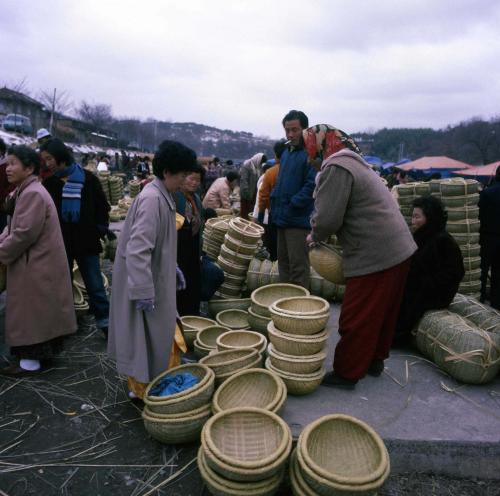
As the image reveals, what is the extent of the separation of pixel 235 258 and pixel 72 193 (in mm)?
1901

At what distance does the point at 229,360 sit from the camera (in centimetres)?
308

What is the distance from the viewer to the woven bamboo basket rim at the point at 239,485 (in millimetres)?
1987

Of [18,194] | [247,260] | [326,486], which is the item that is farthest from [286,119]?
[326,486]

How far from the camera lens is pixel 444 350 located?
3191 millimetres

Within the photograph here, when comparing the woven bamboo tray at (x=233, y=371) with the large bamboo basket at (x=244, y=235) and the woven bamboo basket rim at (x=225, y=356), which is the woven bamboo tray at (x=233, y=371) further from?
the large bamboo basket at (x=244, y=235)

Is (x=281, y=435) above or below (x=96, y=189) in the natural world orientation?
below

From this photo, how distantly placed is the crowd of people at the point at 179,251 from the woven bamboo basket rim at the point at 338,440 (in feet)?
2.08

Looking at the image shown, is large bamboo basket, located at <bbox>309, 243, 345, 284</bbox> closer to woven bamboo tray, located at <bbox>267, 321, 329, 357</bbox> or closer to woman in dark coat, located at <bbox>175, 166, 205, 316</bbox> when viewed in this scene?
woven bamboo tray, located at <bbox>267, 321, 329, 357</bbox>

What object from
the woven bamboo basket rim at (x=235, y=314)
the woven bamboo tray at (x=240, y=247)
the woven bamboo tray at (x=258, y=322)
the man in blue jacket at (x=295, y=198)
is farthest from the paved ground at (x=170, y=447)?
the woven bamboo tray at (x=240, y=247)

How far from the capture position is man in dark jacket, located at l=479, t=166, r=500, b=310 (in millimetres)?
4867

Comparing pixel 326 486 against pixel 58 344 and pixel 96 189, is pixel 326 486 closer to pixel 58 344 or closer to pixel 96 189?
pixel 58 344

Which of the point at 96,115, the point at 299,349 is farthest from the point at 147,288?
the point at 96,115

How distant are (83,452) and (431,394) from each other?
2332mm

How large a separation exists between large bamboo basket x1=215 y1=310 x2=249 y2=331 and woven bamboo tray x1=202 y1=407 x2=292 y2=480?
6.24 ft
